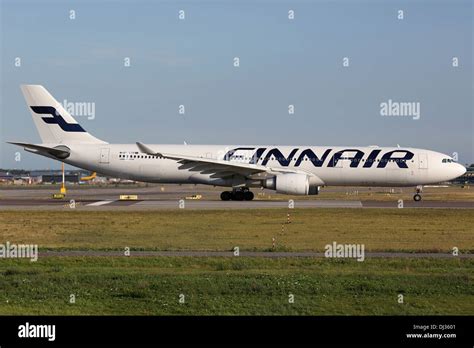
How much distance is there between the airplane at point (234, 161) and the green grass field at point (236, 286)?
25168 mm

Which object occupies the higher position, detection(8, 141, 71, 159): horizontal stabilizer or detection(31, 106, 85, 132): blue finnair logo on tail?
detection(31, 106, 85, 132): blue finnair logo on tail

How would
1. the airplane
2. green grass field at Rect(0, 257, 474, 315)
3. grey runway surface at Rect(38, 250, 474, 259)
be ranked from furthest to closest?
the airplane → grey runway surface at Rect(38, 250, 474, 259) → green grass field at Rect(0, 257, 474, 315)

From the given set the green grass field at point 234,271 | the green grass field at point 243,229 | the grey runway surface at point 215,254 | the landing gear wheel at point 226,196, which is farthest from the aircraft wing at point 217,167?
the grey runway surface at point 215,254

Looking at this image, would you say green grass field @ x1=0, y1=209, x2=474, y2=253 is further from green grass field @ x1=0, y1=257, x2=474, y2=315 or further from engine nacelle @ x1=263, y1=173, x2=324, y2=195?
engine nacelle @ x1=263, y1=173, x2=324, y2=195

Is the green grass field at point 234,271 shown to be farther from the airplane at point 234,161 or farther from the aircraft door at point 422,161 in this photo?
the aircraft door at point 422,161

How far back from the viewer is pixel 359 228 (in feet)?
107

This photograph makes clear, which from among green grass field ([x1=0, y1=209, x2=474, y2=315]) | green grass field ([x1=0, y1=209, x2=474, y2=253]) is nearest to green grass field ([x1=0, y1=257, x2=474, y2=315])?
green grass field ([x1=0, y1=209, x2=474, y2=315])

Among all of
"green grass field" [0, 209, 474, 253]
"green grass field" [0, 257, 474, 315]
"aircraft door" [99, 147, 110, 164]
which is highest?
"aircraft door" [99, 147, 110, 164]

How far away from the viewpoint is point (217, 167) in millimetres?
46969

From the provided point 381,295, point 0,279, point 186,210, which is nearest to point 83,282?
point 0,279

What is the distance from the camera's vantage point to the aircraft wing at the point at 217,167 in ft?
151

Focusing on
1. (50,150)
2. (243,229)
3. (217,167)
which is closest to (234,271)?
(243,229)

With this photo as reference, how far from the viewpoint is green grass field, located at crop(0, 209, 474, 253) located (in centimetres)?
2728

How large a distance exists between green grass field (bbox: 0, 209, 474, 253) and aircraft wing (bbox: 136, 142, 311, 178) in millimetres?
6880
